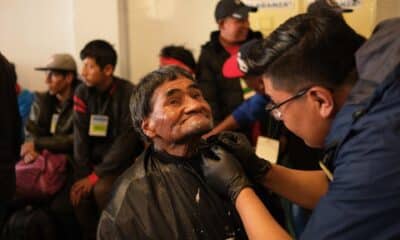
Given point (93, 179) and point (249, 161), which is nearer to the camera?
point (249, 161)

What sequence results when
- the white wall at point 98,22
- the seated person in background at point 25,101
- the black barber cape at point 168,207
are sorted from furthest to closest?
1. the seated person in background at point 25,101
2. the white wall at point 98,22
3. the black barber cape at point 168,207

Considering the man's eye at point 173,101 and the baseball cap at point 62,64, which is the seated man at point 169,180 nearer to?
the man's eye at point 173,101

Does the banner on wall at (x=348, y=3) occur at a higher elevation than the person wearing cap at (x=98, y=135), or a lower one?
higher

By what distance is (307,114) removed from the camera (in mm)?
1034

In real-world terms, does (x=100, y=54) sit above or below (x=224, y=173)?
above

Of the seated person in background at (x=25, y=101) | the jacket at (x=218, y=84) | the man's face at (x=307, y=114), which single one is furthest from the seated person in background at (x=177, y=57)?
the man's face at (x=307, y=114)

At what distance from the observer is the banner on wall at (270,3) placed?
104 inches

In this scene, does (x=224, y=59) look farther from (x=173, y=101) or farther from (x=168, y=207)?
(x=168, y=207)

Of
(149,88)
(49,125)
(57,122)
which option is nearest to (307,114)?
(149,88)

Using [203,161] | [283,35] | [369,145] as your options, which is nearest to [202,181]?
[203,161]

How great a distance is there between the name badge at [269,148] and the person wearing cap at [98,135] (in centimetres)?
89

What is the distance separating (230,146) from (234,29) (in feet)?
4.29

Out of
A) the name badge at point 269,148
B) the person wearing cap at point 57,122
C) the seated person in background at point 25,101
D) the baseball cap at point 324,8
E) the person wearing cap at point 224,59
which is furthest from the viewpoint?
the seated person in background at point 25,101

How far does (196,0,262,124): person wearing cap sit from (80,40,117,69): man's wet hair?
0.60 m
